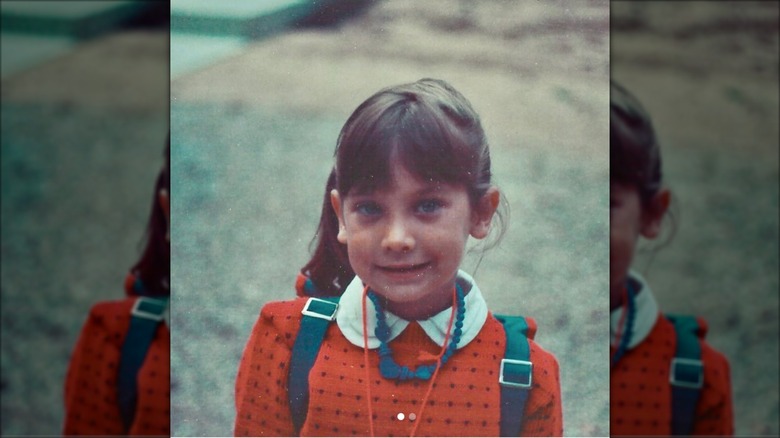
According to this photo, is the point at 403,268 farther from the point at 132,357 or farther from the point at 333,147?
the point at 132,357

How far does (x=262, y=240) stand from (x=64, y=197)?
1441 millimetres

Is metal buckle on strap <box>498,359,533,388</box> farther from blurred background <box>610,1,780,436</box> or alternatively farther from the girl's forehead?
blurred background <box>610,1,780,436</box>

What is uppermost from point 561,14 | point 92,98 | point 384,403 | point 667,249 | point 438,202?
point 561,14

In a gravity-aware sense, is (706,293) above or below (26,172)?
below

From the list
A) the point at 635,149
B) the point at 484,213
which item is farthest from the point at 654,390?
the point at 484,213

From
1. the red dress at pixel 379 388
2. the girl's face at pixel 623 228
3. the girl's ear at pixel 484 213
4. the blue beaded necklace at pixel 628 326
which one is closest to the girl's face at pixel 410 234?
the girl's ear at pixel 484 213

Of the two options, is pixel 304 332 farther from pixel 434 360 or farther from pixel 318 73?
pixel 318 73

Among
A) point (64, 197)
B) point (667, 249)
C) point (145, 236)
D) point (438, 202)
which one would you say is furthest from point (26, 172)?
point (667, 249)

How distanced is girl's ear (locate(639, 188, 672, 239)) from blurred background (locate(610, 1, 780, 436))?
0.15ft

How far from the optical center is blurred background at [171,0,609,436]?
3273mm

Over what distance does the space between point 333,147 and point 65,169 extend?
160 centimetres

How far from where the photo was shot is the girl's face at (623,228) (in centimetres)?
416

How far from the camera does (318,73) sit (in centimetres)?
328

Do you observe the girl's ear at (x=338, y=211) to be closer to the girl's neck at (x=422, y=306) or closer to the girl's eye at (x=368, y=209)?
the girl's eye at (x=368, y=209)
